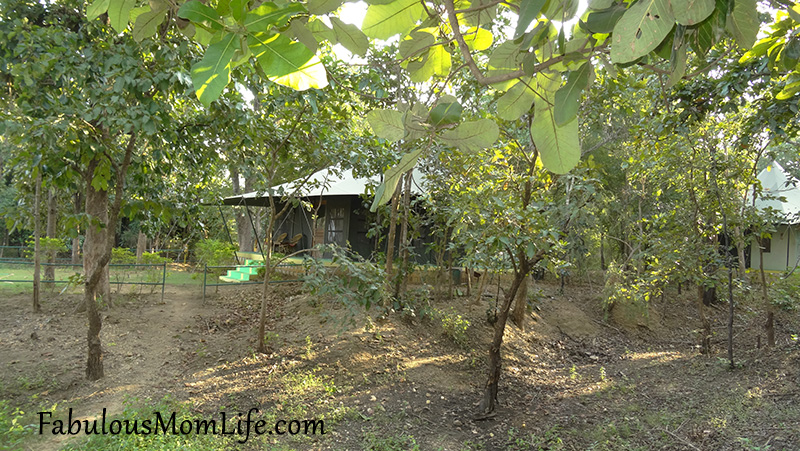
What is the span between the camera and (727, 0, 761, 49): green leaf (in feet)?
1.66

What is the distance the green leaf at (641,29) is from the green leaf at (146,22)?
2.31 ft

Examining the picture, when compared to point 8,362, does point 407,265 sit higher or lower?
higher

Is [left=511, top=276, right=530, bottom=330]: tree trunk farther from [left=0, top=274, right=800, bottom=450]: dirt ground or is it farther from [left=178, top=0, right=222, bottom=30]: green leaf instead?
[left=178, top=0, right=222, bottom=30]: green leaf

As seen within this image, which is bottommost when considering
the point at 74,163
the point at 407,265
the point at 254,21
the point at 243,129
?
the point at 407,265

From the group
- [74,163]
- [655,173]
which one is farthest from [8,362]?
[655,173]

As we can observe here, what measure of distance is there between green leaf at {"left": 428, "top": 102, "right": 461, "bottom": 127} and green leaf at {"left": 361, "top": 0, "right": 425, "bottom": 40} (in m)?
0.20

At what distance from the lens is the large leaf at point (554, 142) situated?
1.97 feet

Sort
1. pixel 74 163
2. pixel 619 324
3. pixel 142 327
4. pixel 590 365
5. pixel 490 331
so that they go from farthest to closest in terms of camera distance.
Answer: pixel 619 324
pixel 490 331
pixel 590 365
pixel 142 327
pixel 74 163

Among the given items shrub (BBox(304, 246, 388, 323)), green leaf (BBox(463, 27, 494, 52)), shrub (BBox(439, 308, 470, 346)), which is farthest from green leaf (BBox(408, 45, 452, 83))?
shrub (BBox(439, 308, 470, 346))

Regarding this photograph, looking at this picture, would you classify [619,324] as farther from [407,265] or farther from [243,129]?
[243,129]

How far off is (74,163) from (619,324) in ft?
31.6

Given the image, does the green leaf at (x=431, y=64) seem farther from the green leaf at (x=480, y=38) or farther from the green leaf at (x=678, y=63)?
the green leaf at (x=678, y=63)

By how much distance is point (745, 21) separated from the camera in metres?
0.52

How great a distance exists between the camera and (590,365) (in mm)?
6730
